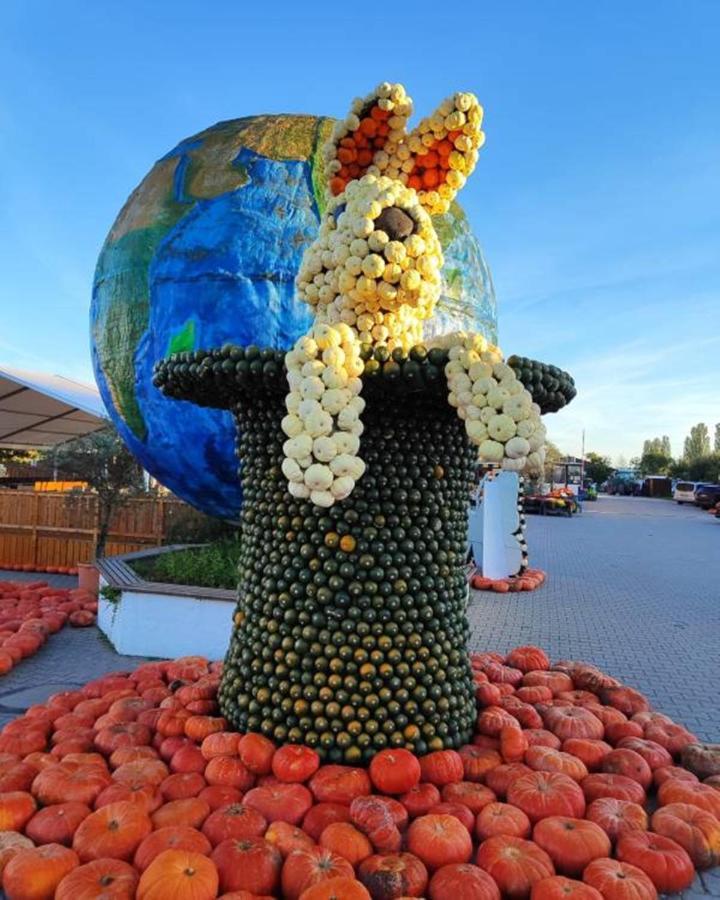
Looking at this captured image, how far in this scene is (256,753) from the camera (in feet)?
11.3

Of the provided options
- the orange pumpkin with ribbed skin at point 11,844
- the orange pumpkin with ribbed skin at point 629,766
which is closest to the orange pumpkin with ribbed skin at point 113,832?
the orange pumpkin with ribbed skin at point 11,844

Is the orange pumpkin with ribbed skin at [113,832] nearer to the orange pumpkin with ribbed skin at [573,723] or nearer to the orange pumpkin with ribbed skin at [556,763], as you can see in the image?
the orange pumpkin with ribbed skin at [556,763]

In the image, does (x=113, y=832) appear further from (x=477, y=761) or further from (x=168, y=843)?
(x=477, y=761)

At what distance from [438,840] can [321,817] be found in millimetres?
539

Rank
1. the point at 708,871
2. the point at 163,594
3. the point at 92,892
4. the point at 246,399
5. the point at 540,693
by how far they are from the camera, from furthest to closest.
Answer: the point at 163,594, the point at 540,693, the point at 246,399, the point at 708,871, the point at 92,892

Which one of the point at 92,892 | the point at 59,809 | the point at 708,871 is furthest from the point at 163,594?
the point at 708,871

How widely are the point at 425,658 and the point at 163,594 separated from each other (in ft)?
11.4

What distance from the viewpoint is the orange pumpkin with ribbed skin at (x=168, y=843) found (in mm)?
2707

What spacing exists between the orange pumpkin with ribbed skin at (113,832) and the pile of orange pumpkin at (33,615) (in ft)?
10.9

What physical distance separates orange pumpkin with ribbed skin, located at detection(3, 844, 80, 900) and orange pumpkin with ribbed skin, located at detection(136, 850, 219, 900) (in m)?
0.35

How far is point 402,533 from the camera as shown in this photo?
365cm

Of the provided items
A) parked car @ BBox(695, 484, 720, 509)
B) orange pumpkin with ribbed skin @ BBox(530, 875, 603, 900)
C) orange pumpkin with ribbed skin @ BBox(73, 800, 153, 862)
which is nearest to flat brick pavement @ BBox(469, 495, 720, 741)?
orange pumpkin with ribbed skin @ BBox(530, 875, 603, 900)

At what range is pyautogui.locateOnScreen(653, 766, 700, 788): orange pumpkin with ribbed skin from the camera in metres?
3.55

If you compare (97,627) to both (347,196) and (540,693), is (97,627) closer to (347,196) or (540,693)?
(540,693)
